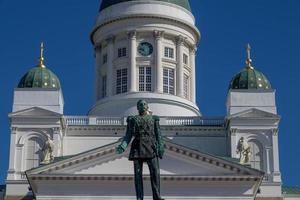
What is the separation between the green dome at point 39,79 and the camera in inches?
2908

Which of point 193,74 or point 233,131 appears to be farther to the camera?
point 193,74

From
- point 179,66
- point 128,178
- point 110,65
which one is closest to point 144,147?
point 128,178

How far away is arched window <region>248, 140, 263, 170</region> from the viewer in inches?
2835

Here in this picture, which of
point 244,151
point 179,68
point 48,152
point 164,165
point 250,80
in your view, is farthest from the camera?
point 179,68

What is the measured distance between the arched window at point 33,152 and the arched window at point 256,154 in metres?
15.0

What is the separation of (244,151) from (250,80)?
9.63 metres

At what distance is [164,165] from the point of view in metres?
65.1

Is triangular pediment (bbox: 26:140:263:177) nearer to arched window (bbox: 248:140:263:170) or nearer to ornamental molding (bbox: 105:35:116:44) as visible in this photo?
arched window (bbox: 248:140:263:170)

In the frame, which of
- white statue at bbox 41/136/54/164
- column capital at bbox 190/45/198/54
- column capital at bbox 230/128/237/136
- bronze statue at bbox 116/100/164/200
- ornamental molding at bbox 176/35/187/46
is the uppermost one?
ornamental molding at bbox 176/35/187/46

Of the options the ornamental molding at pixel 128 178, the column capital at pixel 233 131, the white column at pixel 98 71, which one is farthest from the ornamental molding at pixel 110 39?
the ornamental molding at pixel 128 178

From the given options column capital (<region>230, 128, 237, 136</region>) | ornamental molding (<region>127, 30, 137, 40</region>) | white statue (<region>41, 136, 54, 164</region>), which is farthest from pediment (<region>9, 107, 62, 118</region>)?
column capital (<region>230, 128, 237, 136</region>)

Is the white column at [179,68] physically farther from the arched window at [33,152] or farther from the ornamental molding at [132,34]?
the arched window at [33,152]

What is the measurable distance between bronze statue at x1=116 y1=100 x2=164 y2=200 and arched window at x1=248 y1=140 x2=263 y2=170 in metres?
47.9

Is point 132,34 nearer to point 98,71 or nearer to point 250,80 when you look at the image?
point 98,71
